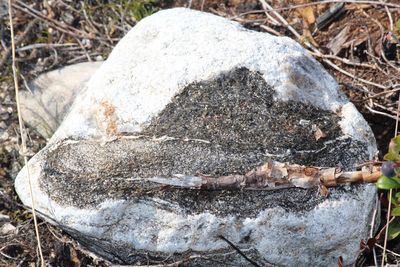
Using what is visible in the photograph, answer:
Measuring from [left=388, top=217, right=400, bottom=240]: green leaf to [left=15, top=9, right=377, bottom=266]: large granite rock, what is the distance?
0.13 m

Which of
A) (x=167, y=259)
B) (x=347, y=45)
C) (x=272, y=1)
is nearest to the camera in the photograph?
(x=167, y=259)

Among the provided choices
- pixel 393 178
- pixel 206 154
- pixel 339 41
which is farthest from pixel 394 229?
pixel 339 41

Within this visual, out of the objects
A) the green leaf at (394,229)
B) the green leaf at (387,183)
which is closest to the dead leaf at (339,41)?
the green leaf at (394,229)

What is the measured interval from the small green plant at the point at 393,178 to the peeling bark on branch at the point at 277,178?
0.30ft

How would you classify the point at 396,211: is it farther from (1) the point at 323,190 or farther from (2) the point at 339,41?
(2) the point at 339,41

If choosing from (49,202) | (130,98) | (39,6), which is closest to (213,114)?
(130,98)

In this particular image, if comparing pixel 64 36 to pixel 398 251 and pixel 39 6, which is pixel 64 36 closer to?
pixel 39 6

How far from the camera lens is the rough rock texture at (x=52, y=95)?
334 centimetres

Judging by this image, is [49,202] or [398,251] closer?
[49,202]

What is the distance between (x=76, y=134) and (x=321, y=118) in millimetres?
1028

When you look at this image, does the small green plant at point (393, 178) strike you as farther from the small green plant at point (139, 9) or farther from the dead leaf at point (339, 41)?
the small green plant at point (139, 9)

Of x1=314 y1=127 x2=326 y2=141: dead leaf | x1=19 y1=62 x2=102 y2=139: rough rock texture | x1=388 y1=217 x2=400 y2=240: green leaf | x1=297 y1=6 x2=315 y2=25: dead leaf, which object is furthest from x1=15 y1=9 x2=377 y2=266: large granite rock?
x1=297 y1=6 x2=315 y2=25: dead leaf

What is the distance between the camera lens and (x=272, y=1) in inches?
143

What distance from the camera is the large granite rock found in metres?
2.41
